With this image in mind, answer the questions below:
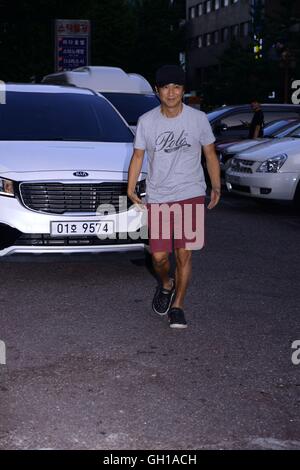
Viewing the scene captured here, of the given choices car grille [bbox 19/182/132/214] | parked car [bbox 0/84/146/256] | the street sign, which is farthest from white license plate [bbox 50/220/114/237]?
the street sign

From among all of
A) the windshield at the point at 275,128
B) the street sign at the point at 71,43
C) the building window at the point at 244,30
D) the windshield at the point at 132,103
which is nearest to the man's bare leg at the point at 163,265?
the windshield at the point at 132,103

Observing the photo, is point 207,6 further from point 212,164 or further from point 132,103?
point 212,164

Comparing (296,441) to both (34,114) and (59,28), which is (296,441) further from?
(59,28)

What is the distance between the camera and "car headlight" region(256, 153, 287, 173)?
499 inches

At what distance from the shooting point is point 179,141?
5.95m

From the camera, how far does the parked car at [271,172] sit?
495 inches

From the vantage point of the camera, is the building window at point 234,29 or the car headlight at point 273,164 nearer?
the car headlight at point 273,164

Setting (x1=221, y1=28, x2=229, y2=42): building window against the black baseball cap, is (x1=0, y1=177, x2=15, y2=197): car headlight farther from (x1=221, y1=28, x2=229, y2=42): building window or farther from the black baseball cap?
(x1=221, y1=28, x2=229, y2=42): building window

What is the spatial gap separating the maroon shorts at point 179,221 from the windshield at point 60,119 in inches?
101

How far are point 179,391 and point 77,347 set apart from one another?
1.06 meters

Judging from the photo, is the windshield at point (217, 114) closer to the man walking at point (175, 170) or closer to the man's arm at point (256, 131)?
the man's arm at point (256, 131)

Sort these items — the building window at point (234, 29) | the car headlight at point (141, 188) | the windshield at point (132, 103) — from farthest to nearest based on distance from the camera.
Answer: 1. the building window at point (234, 29)
2. the windshield at point (132, 103)
3. the car headlight at point (141, 188)

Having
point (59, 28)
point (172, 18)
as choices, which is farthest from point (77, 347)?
point (172, 18)

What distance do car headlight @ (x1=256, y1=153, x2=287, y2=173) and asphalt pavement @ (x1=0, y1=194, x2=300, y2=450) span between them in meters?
3.98
